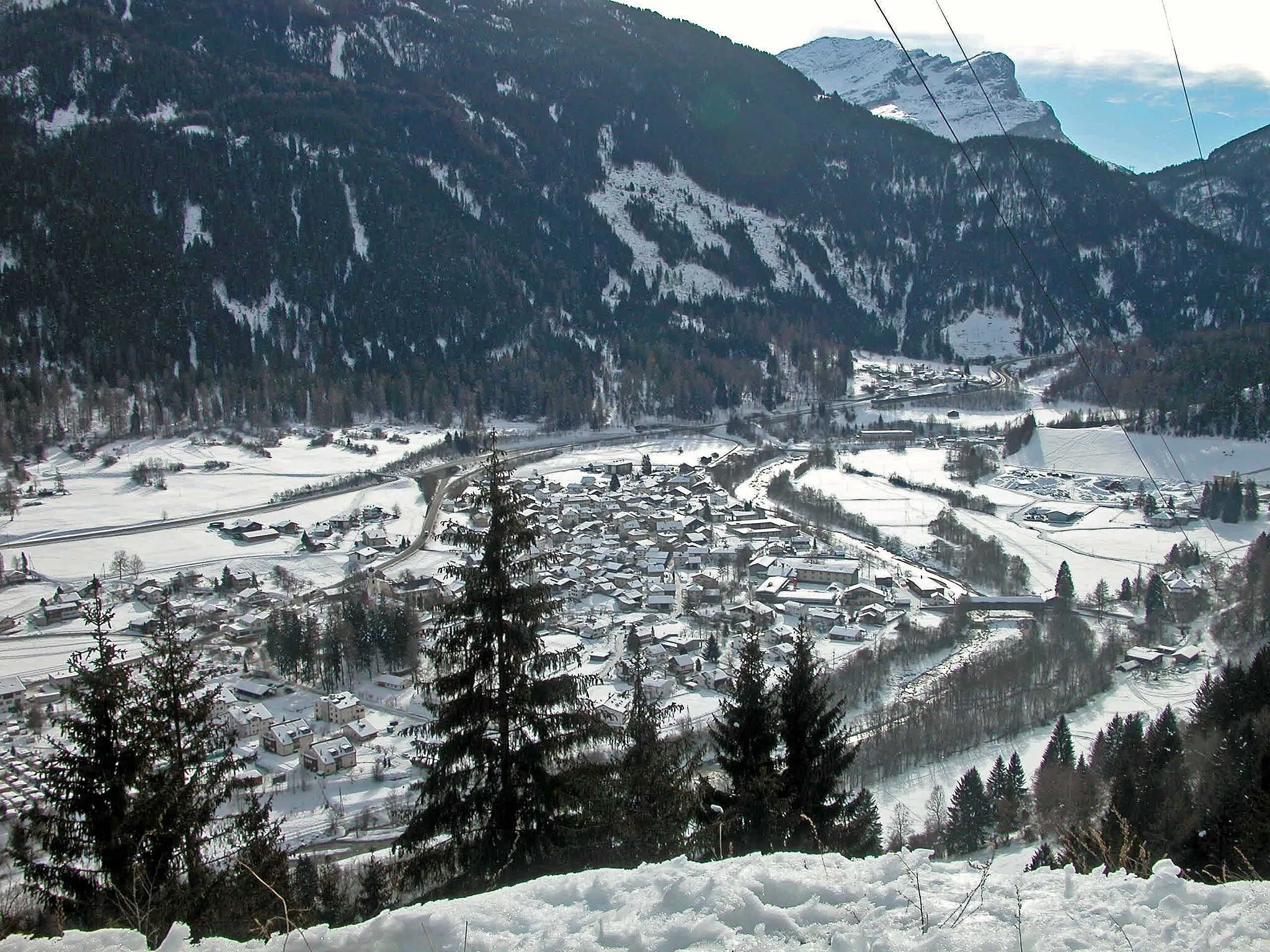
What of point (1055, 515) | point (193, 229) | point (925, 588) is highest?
point (193, 229)

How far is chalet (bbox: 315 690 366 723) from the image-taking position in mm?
15266

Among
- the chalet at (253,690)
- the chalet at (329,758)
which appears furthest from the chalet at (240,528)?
the chalet at (329,758)

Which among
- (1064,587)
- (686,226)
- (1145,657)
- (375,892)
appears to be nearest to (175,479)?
(1064,587)

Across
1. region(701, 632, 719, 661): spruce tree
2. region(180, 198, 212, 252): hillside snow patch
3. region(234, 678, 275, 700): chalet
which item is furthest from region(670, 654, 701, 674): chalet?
region(180, 198, 212, 252): hillside snow patch

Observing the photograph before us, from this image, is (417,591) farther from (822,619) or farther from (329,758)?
(822,619)

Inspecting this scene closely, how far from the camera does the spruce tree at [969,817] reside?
11219mm

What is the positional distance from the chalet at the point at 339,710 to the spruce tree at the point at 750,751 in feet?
37.7

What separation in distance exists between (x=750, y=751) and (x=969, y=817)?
25.9 feet

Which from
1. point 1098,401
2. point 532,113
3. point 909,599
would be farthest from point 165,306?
point 1098,401

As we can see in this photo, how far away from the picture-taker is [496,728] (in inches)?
187

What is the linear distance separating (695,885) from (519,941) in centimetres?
58

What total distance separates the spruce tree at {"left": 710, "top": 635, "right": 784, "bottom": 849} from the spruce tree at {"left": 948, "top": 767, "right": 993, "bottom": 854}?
7079 millimetres

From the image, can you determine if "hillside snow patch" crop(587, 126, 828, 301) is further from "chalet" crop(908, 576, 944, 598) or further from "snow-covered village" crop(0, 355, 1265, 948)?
"chalet" crop(908, 576, 944, 598)

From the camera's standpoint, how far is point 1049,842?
10484 millimetres
